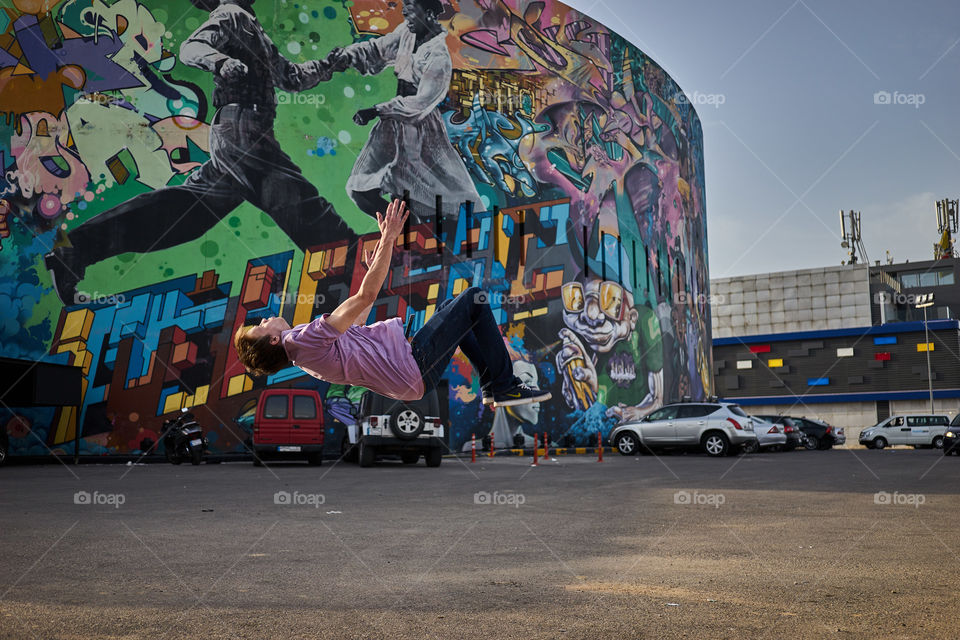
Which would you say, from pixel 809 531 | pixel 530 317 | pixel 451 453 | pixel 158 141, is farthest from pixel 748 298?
pixel 809 531

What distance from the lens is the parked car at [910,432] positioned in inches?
1494

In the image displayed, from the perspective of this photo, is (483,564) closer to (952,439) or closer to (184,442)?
(184,442)

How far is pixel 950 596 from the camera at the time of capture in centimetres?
513

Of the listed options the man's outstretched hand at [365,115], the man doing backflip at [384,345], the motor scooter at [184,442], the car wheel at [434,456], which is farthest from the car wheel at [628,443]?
the man doing backflip at [384,345]

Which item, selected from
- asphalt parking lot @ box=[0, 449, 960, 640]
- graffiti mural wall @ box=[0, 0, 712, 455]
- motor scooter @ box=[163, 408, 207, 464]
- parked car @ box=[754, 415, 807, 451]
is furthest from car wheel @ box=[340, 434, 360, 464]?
parked car @ box=[754, 415, 807, 451]

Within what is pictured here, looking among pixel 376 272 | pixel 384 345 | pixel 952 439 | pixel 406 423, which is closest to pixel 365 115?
pixel 406 423

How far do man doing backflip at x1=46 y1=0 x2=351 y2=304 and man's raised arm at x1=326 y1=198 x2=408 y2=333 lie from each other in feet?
80.7

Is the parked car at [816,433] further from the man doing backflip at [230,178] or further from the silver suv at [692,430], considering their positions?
the man doing backflip at [230,178]

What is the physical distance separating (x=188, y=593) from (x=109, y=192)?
84.5 ft

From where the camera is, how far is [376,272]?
17.6 feet

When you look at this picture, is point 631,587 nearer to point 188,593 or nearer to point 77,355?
point 188,593

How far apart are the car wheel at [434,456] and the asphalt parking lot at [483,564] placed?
7.94 meters

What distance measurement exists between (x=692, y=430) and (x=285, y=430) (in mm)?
12822

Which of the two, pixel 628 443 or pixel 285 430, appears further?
pixel 628 443
